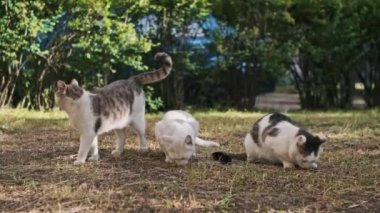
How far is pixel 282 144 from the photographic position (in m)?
5.61

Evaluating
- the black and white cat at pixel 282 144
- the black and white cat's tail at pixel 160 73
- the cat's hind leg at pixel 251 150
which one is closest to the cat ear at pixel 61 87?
the black and white cat's tail at pixel 160 73

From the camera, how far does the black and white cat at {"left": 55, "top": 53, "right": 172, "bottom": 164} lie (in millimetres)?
5660

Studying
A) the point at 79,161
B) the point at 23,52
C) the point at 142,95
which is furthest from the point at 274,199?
the point at 23,52

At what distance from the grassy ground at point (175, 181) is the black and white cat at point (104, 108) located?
0.21 meters

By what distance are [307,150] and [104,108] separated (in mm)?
1892

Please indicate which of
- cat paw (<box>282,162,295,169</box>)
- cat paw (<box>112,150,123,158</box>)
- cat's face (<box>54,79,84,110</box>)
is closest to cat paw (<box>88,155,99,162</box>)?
cat paw (<box>112,150,123,158</box>)

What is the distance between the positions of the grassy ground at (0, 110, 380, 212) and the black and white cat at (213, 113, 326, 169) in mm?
108

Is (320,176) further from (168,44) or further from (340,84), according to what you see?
(340,84)

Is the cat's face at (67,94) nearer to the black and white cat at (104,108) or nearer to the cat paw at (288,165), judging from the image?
the black and white cat at (104,108)

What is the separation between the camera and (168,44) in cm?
1224

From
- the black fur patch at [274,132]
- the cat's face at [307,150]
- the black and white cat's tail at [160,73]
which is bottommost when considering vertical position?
the cat's face at [307,150]

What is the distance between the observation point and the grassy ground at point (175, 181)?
421cm

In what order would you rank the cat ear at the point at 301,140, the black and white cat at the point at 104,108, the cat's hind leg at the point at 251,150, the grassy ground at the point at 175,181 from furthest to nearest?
the cat's hind leg at the point at 251,150, the black and white cat at the point at 104,108, the cat ear at the point at 301,140, the grassy ground at the point at 175,181

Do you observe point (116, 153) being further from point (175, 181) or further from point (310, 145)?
point (310, 145)
